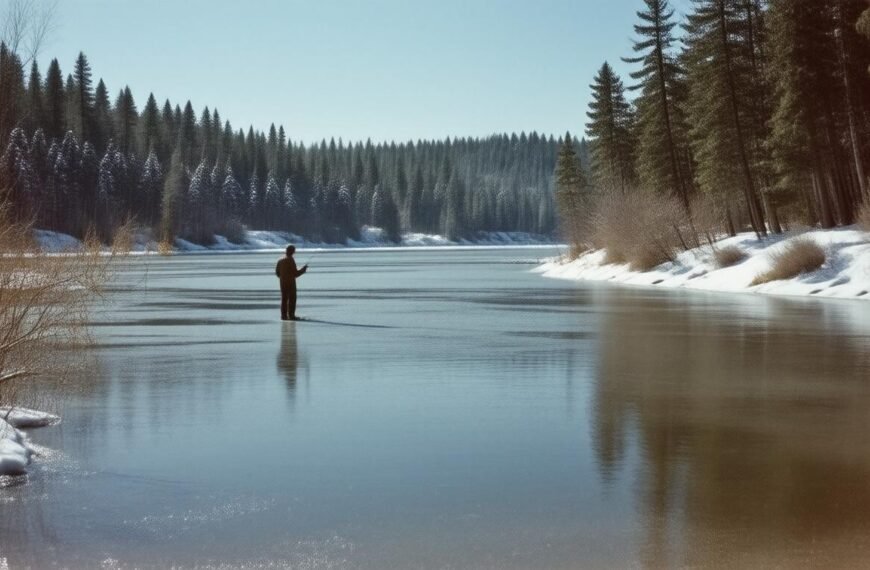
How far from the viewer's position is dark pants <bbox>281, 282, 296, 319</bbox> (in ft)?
82.1

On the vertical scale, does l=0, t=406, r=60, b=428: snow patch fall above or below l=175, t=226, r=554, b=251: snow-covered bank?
below

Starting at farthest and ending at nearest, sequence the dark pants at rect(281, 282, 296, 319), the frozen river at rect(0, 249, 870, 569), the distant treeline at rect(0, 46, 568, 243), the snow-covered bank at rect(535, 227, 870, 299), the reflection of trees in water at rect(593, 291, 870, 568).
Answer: the distant treeline at rect(0, 46, 568, 243)
the snow-covered bank at rect(535, 227, 870, 299)
the dark pants at rect(281, 282, 296, 319)
the reflection of trees in water at rect(593, 291, 870, 568)
the frozen river at rect(0, 249, 870, 569)

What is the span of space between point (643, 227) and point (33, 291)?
125 ft

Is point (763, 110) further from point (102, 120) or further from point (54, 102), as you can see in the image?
point (102, 120)

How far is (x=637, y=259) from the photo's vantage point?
4812 cm

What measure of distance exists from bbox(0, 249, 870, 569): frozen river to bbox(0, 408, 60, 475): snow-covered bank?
18cm

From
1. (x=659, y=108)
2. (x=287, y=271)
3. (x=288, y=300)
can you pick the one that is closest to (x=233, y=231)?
(x=659, y=108)

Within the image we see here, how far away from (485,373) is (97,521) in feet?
27.6

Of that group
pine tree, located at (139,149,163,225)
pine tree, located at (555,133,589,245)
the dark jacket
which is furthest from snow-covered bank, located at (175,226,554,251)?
the dark jacket

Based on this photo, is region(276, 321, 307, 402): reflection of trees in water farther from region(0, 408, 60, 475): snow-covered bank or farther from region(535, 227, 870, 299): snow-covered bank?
region(535, 227, 870, 299): snow-covered bank

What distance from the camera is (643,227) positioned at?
46250 millimetres

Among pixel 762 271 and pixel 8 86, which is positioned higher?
pixel 8 86

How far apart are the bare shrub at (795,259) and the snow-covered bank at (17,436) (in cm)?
2897

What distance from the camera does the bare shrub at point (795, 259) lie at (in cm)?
3478
